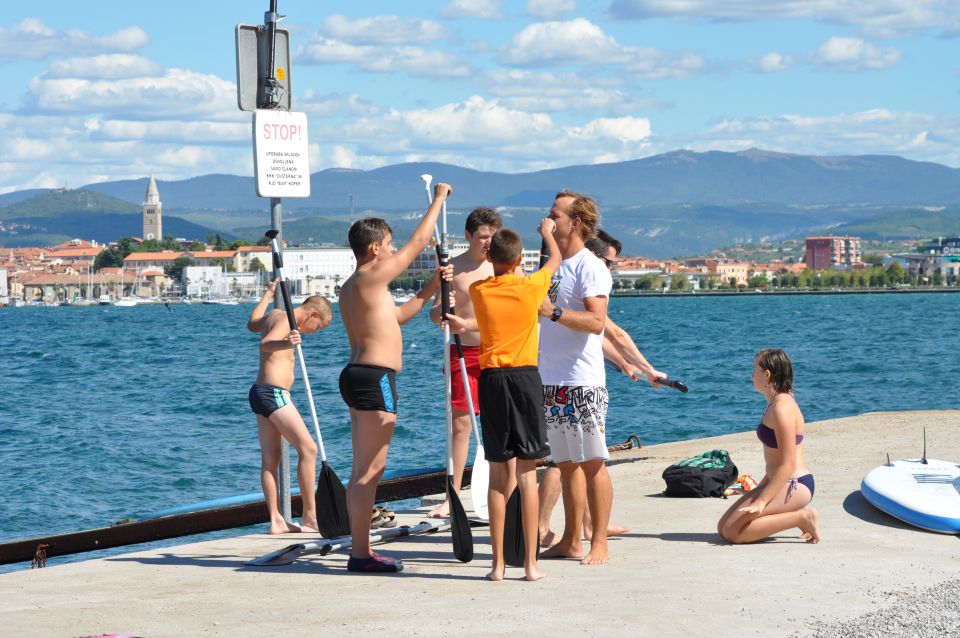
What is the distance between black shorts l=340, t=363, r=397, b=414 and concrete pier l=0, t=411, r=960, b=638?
976mm

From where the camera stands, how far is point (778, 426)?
7.77 meters

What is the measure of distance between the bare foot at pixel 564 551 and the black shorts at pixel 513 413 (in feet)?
3.38

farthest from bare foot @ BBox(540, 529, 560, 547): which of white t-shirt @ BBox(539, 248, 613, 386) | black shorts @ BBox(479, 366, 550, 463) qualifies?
black shorts @ BBox(479, 366, 550, 463)

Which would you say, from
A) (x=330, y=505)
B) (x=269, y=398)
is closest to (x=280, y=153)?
(x=269, y=398)

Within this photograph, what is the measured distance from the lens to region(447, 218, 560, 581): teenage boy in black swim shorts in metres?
6.81

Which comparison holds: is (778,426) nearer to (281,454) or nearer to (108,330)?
(281,454)

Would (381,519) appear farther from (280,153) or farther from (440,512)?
(280,153)

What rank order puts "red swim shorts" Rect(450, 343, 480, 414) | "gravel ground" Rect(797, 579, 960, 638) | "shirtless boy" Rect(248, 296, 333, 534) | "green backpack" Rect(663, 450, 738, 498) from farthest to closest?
"green backpack" Rect(663, 450, 738, 498) → "shirtless boy" Rect(248, 296, 333, 534) → "red swim shorts" Rect(450, 343, 480, 414) → "gravel ground" Rect(797, 579, 960, 638)

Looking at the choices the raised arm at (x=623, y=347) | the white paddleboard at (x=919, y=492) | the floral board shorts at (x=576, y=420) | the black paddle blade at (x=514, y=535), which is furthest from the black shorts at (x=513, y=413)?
the white paddleboard at (x=919, y=492)

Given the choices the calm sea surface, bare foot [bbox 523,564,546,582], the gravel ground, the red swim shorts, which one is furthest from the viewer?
the calm sea surface

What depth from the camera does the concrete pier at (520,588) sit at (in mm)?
6051

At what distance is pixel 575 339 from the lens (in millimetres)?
7309

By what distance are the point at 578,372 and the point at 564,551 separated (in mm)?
1147

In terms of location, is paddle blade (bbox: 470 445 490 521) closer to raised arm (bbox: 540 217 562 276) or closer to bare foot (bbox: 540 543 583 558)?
bare foot (bbox: 540 543 583 558)
